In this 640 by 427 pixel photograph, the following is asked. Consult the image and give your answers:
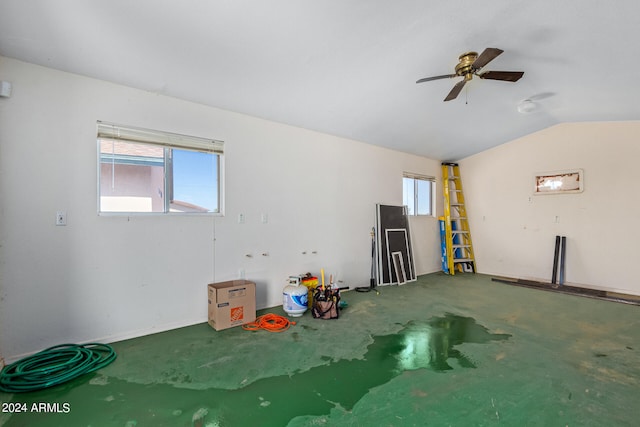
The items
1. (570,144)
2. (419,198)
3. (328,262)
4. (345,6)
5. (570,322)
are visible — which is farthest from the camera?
(419,198)

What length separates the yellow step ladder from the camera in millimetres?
6125

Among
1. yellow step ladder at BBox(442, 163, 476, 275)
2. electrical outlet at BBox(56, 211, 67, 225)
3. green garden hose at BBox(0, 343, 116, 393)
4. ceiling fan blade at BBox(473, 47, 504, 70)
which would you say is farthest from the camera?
yellow step ladder at BBox(442, 163, 476, 275)

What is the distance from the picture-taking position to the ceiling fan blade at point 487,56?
2.32 m

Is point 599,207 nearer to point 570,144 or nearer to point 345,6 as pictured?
point 570,144

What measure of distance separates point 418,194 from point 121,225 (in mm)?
5408

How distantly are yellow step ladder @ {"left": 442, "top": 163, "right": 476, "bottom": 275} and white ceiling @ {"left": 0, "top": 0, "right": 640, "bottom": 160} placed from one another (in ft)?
8.79

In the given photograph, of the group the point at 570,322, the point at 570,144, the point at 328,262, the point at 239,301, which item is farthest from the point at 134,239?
the point at 570,144

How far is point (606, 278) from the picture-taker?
466cm

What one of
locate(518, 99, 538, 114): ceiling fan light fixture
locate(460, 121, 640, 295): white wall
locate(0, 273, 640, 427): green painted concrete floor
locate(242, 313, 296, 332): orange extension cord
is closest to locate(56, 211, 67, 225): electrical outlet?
locate(0, 273, 640, 427): green painted concrete floor

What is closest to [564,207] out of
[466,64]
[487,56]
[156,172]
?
[466,64]

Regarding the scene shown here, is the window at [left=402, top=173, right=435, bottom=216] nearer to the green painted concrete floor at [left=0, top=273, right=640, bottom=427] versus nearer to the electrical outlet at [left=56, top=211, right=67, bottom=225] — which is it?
the green painted concrete floor at [left=0, top=273, right=640, bottom=427]

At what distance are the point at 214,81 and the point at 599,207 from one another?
6254mm

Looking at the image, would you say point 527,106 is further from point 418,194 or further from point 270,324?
point 270,324

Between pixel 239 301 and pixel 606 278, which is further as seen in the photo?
pixel 606 278
